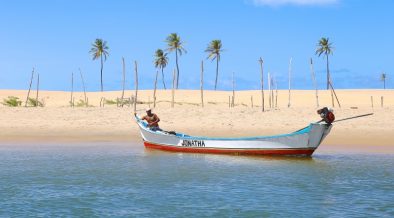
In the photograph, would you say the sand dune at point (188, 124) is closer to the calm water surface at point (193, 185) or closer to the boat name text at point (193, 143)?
the boat name text at point (193, 143)

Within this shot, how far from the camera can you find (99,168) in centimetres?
1927

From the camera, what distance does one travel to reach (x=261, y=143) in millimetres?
22391

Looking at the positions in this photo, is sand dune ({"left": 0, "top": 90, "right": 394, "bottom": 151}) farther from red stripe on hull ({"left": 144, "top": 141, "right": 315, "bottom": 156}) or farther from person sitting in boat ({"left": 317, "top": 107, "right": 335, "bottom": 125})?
person sitting in boat ({"left": 317, "top": 107, "right": 335, "bottom": 125})

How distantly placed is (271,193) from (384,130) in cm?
1731

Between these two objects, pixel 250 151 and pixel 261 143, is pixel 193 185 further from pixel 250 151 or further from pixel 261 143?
pixel 250 151

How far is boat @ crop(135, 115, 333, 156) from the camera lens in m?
21.6

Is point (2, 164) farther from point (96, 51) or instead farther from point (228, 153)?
point (96, 51)

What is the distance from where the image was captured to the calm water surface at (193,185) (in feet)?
41.8

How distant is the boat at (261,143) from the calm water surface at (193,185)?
1.22ft

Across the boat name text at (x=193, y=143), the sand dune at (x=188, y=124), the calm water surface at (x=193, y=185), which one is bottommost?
the calm water surface at (x=193, y=185)

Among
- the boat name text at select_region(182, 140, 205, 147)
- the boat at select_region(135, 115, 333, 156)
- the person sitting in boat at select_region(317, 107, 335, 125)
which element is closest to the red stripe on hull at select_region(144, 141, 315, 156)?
the boat at select_region(135, 115, 333, 156)

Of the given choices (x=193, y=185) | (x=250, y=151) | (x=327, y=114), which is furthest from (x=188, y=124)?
(x=193, y=185)

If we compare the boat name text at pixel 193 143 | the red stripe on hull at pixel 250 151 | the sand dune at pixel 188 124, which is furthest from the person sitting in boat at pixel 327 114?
the sand dune at pixel 188 124

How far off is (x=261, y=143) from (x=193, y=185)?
23.1 feet
